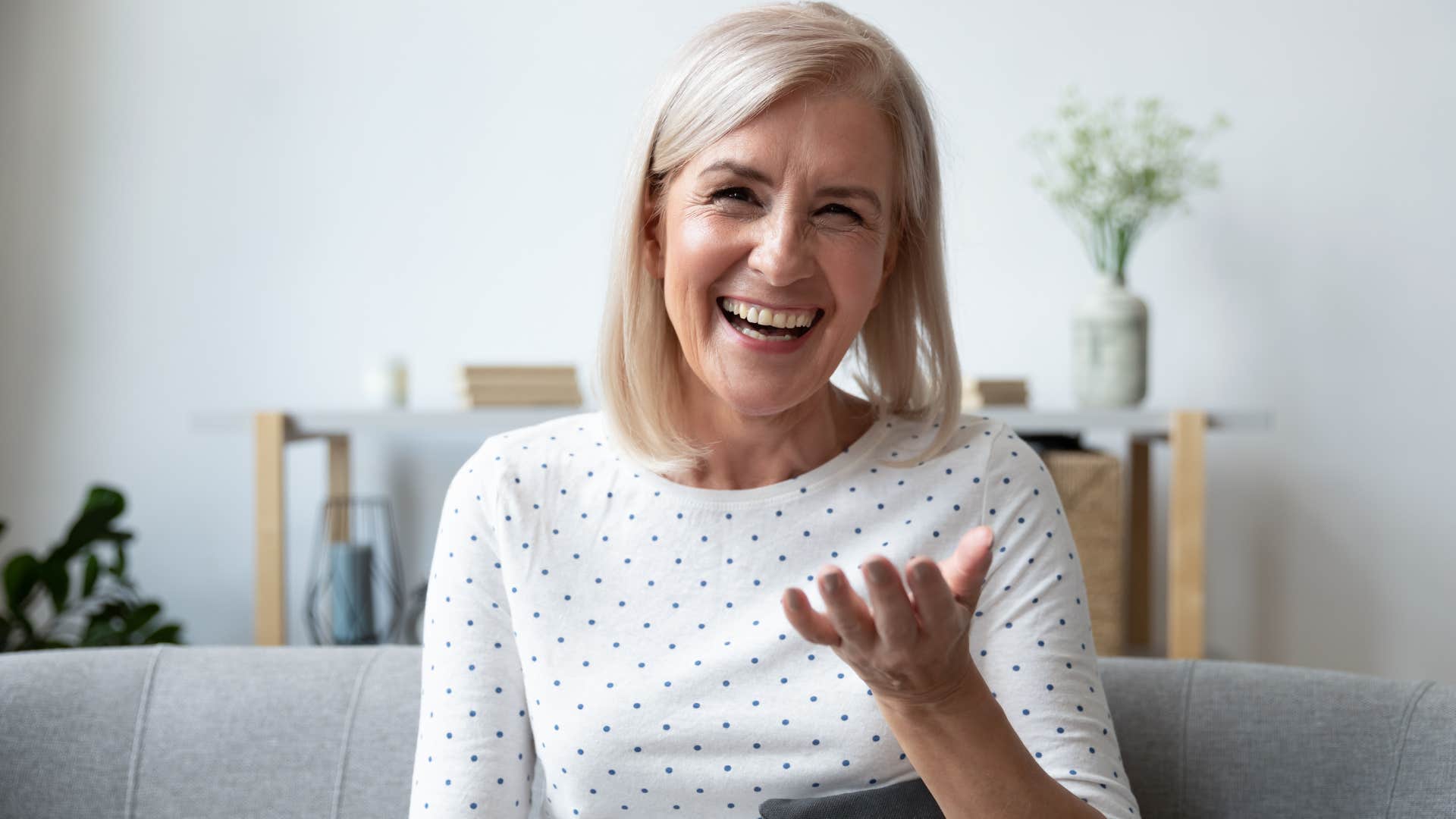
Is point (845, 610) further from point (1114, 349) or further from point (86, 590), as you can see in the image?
point (86, 590)

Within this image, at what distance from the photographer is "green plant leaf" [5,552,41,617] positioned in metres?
2.41

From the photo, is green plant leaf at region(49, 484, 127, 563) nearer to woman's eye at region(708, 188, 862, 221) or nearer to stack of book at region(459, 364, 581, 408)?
stack of book at region(459, 364, 581, 408)

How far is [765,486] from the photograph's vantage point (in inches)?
48.1

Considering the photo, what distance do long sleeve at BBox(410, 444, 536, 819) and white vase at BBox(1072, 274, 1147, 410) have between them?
1.56 m

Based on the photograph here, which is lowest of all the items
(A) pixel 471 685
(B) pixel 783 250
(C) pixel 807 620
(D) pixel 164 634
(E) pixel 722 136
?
(D) pixel 164 634

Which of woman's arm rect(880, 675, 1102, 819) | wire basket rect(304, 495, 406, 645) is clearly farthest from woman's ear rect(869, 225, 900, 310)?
wire basket rect(304, 495, 406, 645)

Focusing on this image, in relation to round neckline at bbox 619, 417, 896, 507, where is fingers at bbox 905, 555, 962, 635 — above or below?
below

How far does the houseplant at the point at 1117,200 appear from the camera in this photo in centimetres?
244

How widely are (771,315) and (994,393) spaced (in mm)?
1432

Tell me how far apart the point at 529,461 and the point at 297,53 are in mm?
2040

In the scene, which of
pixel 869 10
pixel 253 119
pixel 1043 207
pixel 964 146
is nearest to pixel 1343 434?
pixel 1043 207

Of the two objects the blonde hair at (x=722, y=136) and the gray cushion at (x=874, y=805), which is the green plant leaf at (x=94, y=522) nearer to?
the blonde hair at (x=722, y=136)

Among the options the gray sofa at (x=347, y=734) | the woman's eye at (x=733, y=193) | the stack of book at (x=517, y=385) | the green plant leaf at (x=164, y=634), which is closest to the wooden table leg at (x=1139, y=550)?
the stack of book at (x=517, y=385)

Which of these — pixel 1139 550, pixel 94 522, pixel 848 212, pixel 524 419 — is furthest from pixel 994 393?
pixel 94 522
